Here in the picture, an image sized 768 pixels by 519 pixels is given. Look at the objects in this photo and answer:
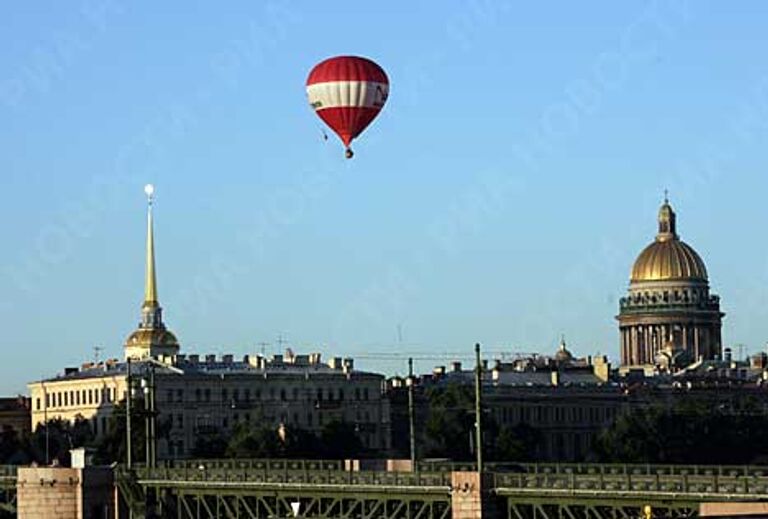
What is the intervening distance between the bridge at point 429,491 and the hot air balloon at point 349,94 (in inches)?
542

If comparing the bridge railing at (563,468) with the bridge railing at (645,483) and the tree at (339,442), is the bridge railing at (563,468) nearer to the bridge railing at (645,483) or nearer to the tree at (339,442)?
the bridge railing at (645,483)

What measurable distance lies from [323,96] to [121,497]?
1836 cm

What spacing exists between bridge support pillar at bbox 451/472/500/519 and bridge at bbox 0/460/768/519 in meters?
0.03

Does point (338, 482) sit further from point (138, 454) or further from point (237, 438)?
point (237, 438)

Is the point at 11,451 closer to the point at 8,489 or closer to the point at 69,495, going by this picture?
the point at 8,489

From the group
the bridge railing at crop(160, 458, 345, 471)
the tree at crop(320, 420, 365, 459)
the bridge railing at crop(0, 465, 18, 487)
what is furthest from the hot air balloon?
the tree at crop(320, 420, 365, 459)

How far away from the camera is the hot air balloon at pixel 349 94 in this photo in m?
114

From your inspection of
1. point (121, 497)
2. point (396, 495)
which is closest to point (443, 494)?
point (396, 495)

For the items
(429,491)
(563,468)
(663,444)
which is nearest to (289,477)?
(429,491)

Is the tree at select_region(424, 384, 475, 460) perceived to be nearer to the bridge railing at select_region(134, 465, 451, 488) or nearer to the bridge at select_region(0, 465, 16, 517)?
the bridge at select_region(0, 465, 16, 517)

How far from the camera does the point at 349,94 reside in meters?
114

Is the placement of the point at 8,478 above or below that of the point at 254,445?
below

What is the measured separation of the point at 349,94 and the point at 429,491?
25365mm

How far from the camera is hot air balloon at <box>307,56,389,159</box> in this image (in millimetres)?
113938
